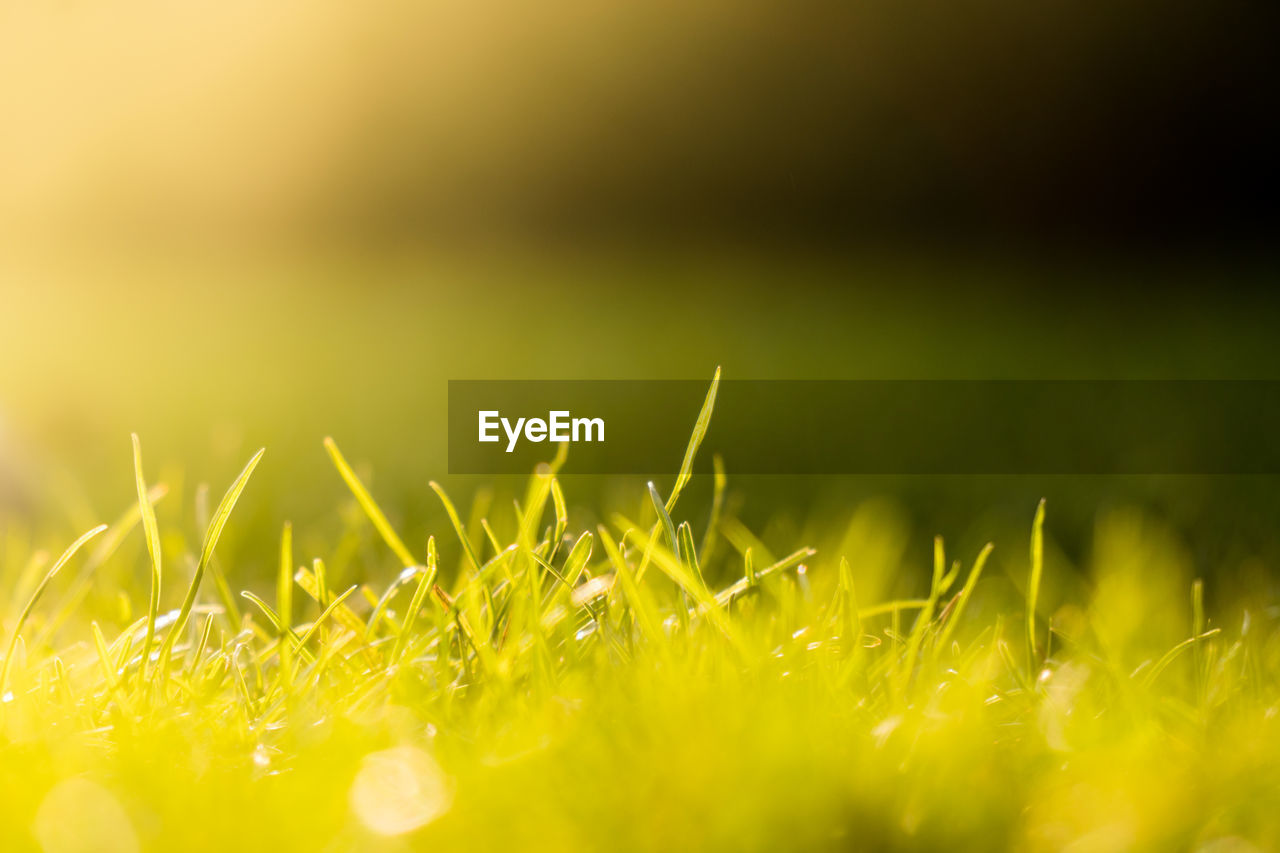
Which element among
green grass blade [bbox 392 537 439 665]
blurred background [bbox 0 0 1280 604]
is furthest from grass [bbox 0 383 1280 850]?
blurred background [bbox 0 0 1280 604]

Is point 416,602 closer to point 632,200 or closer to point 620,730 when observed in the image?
point 620,730

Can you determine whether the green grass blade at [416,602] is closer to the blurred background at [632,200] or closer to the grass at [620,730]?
the grass at [620,730]

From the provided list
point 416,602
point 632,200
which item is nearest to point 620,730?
point 416,602

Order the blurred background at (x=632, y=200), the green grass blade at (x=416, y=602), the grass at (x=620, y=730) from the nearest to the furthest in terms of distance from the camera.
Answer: the grass at (x=620, y=730) < the green grass blade at (x=416, y=602) < the blurred background at (x=632, y=200)

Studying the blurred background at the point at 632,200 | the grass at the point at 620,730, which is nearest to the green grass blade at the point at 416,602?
the grass at the point at 620,730

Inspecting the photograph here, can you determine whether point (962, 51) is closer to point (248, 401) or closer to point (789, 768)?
point (248, 401)

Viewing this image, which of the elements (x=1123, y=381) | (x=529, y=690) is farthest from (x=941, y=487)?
(x=529, y=690)
